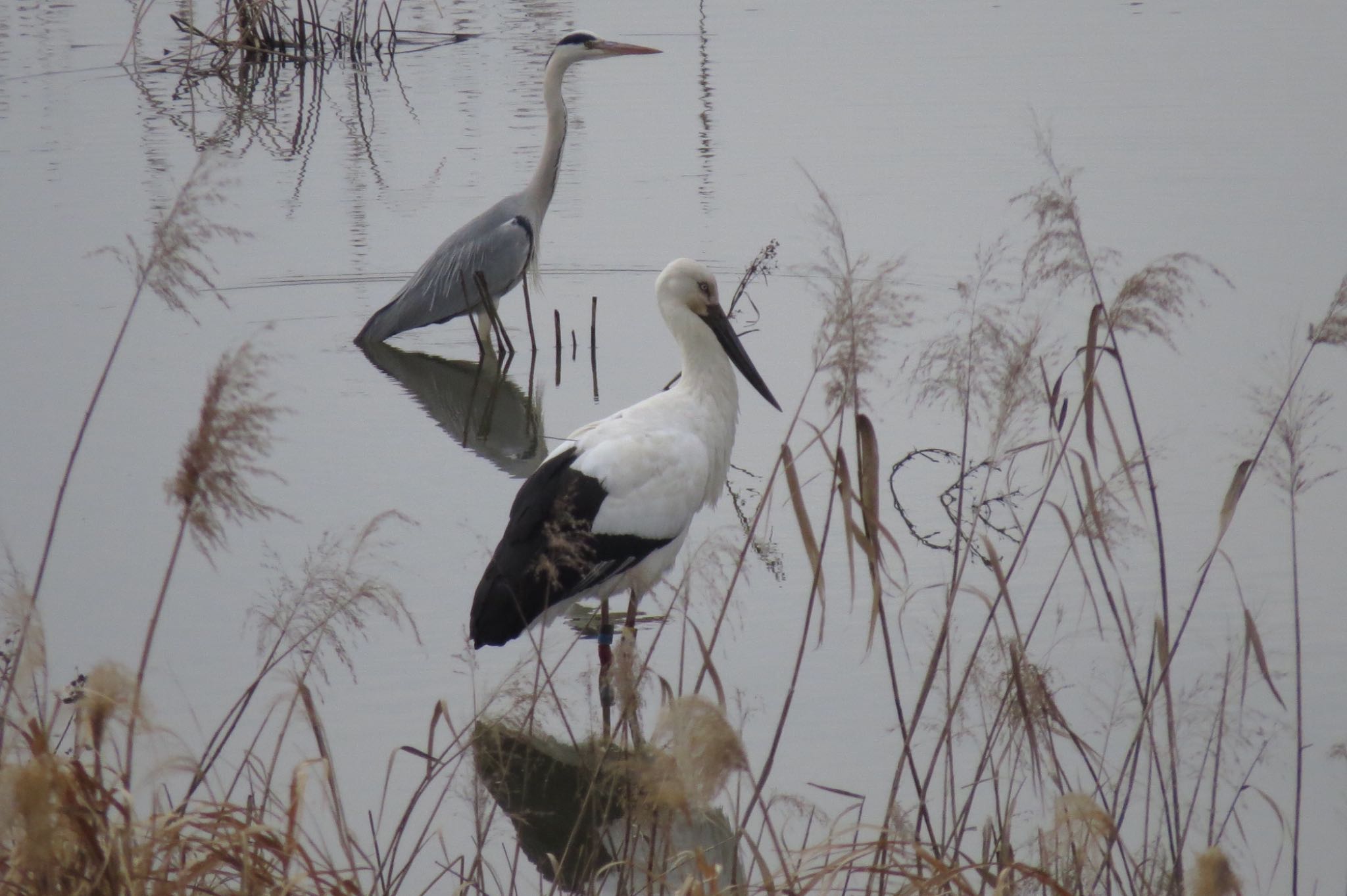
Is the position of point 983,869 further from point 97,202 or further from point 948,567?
point 97,202

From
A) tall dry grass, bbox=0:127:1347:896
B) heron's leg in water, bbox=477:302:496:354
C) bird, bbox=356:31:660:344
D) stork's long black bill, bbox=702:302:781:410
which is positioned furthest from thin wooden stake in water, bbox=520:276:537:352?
tall dry grass, bbox=0:127:1347:896

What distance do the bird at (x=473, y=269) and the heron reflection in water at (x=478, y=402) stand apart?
0.17 metres

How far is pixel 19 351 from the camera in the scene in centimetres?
707

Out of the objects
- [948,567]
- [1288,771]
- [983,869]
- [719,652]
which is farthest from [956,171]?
[983,869]

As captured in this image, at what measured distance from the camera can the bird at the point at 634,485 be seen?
13.0 ft

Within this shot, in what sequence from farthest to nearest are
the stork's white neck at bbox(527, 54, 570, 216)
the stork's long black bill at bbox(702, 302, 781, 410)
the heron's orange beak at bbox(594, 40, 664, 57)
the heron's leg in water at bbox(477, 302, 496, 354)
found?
the heron's orange beak at bbox(594, 40, 664, 57), the stork's white neck at bbox(527, 54, 570, 216), the heron's leg in water at bbox(477, 302, 496, 354), the stork's long black bill at bbox(702, 302, 781, 410)

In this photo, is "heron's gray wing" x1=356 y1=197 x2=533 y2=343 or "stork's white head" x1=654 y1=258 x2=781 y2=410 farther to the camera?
"heron's gray wing" x1=356 y1=197 x2=533 y2=343

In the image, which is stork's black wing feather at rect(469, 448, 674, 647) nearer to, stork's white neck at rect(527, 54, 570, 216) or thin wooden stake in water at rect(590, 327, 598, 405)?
thin wooden stake in water at rect(590, 327, 598, 405)

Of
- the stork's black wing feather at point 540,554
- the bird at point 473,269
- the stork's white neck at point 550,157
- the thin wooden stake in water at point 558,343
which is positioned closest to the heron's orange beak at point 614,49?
the stork's white neck at point 550,157

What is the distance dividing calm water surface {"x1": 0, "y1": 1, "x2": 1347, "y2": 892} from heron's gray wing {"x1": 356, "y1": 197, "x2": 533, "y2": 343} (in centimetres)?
19

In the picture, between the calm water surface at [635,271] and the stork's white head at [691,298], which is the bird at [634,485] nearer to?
the stork's white head at [691,298]

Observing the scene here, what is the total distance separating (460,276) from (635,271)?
0.97m

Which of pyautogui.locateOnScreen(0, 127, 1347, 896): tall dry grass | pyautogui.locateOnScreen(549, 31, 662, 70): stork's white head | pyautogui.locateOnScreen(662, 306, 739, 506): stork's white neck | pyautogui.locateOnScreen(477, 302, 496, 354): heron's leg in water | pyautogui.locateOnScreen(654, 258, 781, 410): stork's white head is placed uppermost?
pyautogui.locateOnScreen(549, 31, 662, 70): stork's white head

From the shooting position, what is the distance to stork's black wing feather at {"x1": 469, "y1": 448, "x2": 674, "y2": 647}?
3.93 meters
